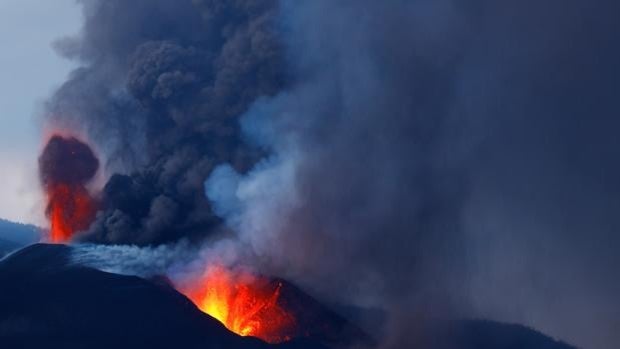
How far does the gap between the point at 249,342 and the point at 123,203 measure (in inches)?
453

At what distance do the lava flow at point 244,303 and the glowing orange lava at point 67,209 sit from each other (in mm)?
10278

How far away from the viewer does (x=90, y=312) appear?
2087 inches

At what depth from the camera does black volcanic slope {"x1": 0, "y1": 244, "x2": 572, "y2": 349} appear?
168 ft

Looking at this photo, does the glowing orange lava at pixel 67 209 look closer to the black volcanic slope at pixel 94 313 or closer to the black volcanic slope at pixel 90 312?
the black volcanic slope at pixel 90 312

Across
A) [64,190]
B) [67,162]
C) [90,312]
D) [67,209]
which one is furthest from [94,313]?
[67,162]

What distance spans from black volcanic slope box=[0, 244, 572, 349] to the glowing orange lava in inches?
196

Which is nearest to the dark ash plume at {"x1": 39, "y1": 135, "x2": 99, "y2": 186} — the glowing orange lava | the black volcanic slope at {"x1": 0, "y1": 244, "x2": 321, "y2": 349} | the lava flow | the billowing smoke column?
the billowing smoke column

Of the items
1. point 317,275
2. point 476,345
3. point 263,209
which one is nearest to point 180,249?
point 263,209

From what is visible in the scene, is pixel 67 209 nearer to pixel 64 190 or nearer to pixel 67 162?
pixel 64 190

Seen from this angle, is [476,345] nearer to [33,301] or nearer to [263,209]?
[263,209]

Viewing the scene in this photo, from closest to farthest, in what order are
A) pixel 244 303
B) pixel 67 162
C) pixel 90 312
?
pixel 90 312 → pixel 244 303 → pixel 67 162

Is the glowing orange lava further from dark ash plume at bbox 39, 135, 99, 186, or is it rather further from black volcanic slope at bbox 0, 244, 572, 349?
black volcanic slope at bbox 0, 244, 572, 349

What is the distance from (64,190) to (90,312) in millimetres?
12920

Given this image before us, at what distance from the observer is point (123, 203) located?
56812 mm
